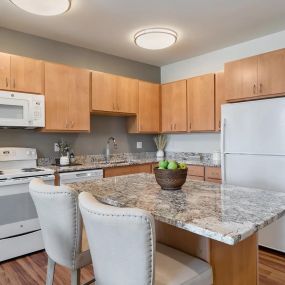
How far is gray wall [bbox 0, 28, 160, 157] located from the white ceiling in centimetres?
13

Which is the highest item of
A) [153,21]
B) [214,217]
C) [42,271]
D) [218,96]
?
[153,21]

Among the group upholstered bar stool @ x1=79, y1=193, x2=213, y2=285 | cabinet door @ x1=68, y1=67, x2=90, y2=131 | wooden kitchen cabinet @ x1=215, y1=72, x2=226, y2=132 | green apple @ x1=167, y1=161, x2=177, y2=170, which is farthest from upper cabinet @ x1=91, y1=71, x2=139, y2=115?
upholstered bar stool @ x1=79, y1=193, x2=213, y2=285

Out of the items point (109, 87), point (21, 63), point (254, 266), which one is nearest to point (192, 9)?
point (109, 87)

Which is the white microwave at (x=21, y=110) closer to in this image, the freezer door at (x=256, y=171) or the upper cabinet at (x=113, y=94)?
the upper cabinet at (x=113, y=94)

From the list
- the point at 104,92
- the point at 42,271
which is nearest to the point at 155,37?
the point at 104,92

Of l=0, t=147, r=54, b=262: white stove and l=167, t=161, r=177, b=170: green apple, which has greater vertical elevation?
l=167, t=161, r=177, b=170: green apple

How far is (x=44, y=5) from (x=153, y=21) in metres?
1.23

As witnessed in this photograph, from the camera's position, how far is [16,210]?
8.48 ft

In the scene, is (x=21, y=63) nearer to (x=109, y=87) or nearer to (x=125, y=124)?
(x=109, y=87)

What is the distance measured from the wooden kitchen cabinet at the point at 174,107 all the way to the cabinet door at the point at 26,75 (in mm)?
2064

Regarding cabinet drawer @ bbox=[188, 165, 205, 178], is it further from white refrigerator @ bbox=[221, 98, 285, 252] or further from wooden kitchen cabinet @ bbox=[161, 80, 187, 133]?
wooden kitchen cabinet @ bbox=[161, 80, 187, 133]

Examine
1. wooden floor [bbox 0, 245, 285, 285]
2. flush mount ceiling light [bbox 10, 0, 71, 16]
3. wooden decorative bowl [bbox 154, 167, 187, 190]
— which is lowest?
wooden floor [bbox 0, 245, 285, 285]

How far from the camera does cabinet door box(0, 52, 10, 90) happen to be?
2758 millimetres

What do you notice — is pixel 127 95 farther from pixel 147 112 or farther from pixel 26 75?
pixel 26 75
